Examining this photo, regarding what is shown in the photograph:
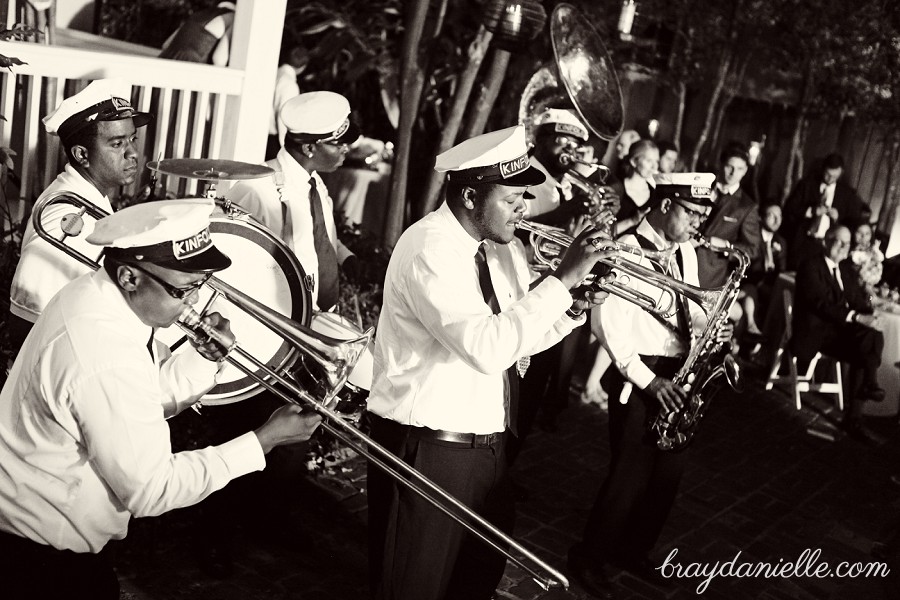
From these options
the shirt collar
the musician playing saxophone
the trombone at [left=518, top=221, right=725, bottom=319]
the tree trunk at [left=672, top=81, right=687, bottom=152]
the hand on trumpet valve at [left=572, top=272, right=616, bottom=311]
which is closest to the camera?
the shirt collar

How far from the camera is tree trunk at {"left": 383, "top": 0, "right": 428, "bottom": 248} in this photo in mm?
8570

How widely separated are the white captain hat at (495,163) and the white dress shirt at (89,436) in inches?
56.8

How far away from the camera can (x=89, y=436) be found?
2.77 m

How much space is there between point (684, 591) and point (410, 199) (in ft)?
20.9

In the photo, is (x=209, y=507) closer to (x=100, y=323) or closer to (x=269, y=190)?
(x=269, y=190)

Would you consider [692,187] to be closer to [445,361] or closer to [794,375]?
[445,361]

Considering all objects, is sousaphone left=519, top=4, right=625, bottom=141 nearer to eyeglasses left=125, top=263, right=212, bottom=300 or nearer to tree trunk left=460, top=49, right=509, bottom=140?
tree trunk left=460, top=49, right=509, bottom=140

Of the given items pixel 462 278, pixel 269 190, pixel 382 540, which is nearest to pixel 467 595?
pixel 382 540

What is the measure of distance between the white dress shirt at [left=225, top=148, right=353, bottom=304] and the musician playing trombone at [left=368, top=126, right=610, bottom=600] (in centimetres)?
130

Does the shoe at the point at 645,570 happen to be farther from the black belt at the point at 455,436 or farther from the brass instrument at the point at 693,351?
the black belt at the point at 455,436

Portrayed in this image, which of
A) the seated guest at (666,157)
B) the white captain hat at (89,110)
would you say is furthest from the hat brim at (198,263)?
the seated guest at (666,157)

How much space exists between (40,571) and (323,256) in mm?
2609

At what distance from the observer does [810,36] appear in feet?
43.6

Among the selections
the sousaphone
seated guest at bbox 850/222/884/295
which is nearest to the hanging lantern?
the sousaphone
